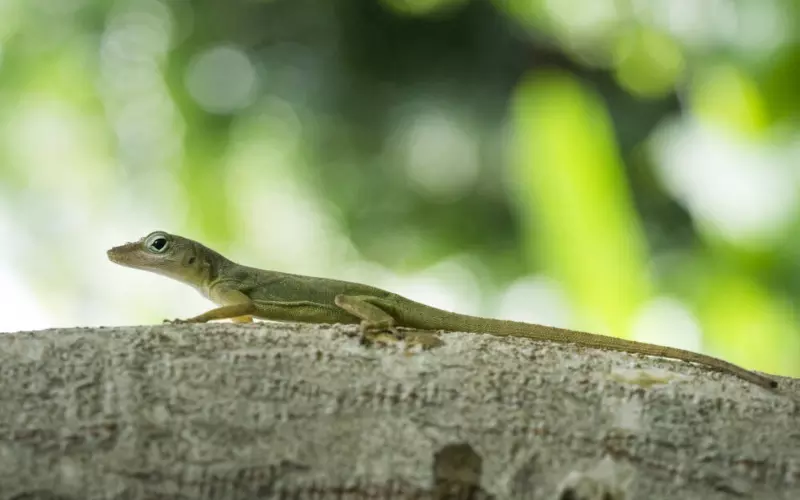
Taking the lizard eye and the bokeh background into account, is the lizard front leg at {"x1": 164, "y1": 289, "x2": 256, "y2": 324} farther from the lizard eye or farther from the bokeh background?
the bokeh background

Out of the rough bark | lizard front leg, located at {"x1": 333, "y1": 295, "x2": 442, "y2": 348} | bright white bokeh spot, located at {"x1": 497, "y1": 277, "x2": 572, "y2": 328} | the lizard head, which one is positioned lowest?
the rough bark

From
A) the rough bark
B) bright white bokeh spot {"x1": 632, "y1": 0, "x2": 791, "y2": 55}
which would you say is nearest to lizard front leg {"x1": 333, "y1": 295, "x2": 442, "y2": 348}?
the rough bark

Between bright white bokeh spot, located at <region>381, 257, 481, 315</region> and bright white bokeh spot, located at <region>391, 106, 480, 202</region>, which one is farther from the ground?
bright white bokeh spot, located at <region>391, 106, 480, 202</region>

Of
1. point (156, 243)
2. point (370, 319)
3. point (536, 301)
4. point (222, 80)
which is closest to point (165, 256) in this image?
point (156, 243)

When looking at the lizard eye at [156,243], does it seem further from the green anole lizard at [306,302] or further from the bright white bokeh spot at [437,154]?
the bright white bokeh spot at [437,154]

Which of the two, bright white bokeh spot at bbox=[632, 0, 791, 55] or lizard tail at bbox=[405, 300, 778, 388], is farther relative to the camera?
bright white bokeh spot at bbox=[632, 0, 791, 55]

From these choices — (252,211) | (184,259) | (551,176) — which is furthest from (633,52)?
(184,259)

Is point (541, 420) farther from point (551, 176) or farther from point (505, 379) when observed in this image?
point (551, 176)

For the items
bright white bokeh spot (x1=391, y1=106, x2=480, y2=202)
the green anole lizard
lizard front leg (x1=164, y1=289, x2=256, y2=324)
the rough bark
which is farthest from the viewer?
bright white bokeh spot (x1=391, y1=106, x2=480, y2=202)
